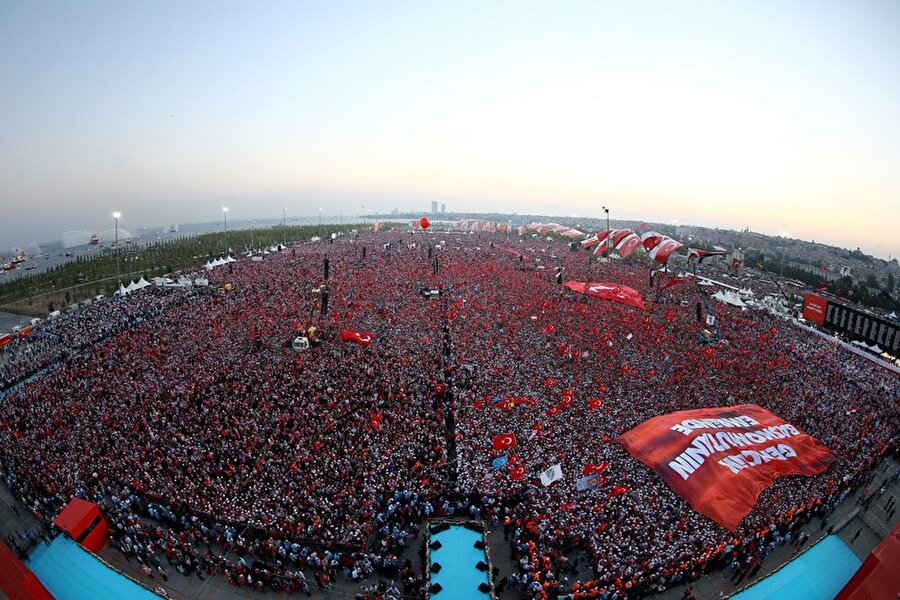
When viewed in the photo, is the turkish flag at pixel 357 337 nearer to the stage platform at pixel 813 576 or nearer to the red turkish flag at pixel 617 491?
the red turkish flag at pixel 617 491

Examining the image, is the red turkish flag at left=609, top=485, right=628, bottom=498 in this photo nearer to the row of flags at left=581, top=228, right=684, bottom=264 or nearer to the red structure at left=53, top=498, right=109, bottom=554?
the red structure at left=53, top=498, right=109, bottom=554

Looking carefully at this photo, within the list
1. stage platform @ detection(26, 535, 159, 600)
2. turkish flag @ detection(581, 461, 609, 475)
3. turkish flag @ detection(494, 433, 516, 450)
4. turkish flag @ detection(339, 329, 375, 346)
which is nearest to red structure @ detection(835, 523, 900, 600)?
turkish flag @ detection(581, 461, 609, 475)

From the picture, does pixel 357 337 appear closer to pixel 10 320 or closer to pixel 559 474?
pixel 559 474

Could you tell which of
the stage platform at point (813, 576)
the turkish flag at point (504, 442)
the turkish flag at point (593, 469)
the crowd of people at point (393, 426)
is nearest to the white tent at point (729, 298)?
the crowd of people at point (393, 426)

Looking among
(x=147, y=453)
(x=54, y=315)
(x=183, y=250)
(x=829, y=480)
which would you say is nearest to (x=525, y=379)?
(x=829, y=480)

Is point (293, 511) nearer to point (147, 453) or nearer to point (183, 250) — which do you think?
point (147, 453)

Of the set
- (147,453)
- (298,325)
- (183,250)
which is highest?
(183,250)

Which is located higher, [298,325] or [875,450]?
[298,325]
